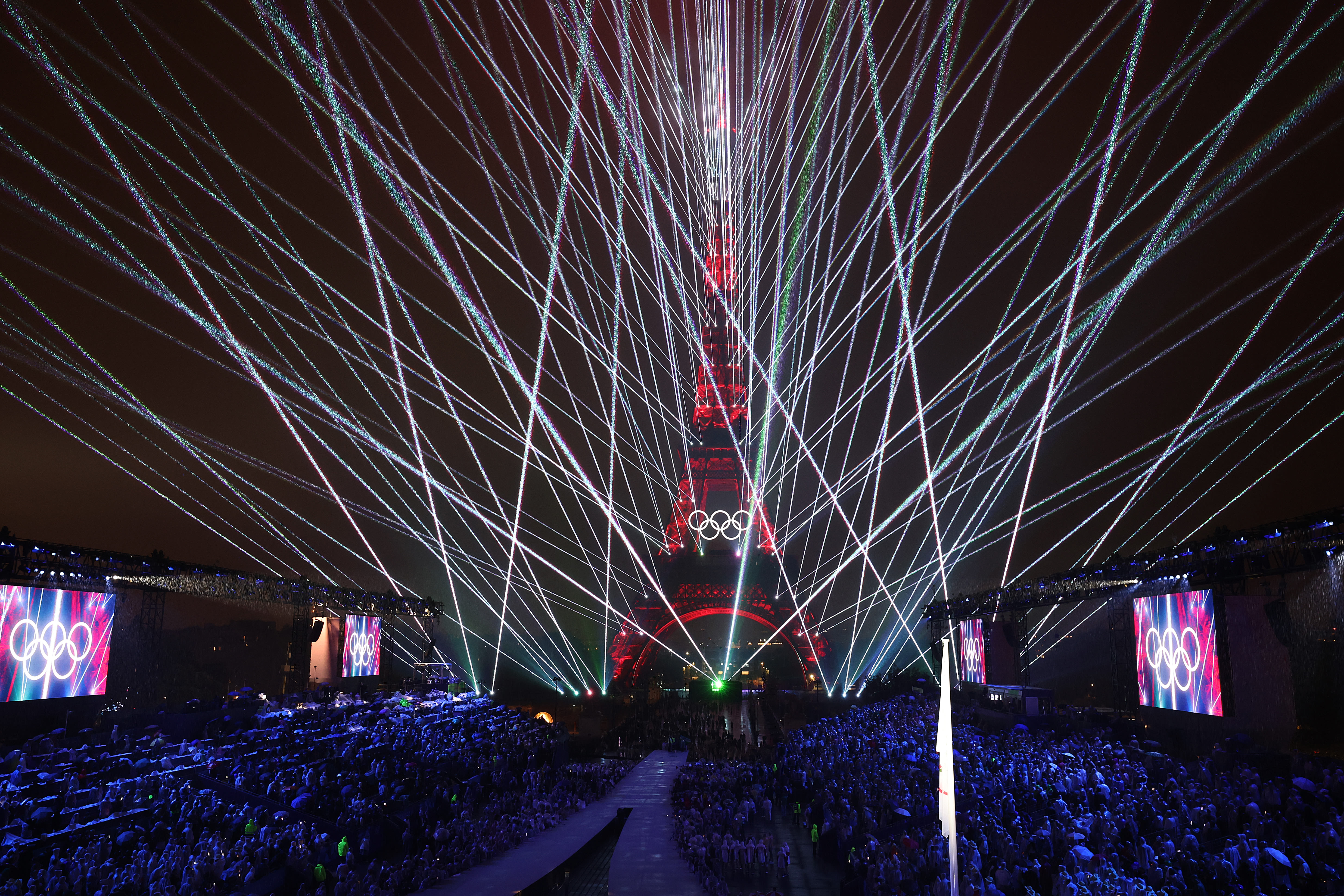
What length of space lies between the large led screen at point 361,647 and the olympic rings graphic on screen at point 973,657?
29016 mm

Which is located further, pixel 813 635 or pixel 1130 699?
pixel 813 635

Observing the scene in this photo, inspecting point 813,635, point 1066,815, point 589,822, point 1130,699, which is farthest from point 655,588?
point 1066,815

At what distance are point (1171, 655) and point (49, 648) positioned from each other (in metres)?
29.9

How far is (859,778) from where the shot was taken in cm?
1858

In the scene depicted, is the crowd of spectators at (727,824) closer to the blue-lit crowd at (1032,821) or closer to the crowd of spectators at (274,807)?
the blue-lit crowd at (1032,821)

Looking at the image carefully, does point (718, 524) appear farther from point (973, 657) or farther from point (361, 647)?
point (361, 647)

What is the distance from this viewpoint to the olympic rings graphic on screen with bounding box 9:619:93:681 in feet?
64.6

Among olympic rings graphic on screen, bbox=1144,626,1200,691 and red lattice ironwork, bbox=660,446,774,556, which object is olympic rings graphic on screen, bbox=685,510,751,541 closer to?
red lattice ironwork, bbox=660,446,774,556

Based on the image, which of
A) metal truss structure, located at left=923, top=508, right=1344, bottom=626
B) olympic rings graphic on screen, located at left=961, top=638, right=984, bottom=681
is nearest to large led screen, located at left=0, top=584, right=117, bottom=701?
metal truss structure, located at left=923, top=508, right=1344, bottom=626

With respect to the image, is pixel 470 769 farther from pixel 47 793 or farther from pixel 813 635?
pixel 813 635

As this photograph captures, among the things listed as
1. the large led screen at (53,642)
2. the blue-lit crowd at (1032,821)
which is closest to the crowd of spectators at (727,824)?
the blue-lit crowd at (1032,821)

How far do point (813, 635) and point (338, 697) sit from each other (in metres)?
34.4

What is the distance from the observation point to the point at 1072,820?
1423 centimetres

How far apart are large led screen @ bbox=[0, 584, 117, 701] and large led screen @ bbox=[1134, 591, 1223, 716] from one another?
29.6m
